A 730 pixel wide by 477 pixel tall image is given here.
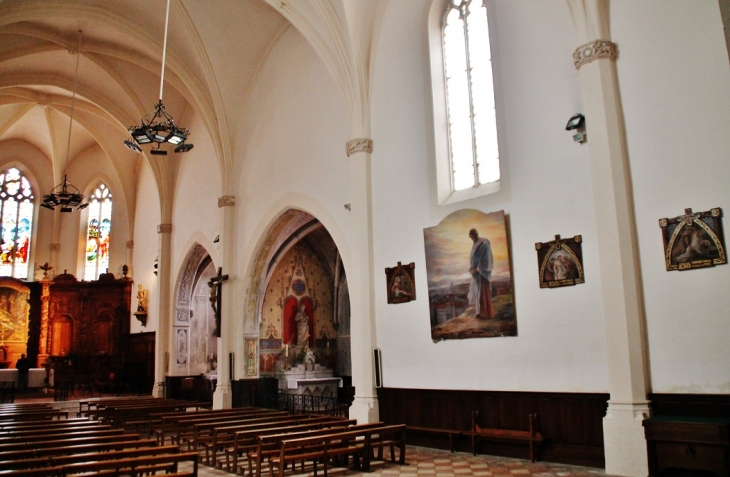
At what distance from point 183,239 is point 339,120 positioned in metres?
9.80

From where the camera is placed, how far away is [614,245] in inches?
347

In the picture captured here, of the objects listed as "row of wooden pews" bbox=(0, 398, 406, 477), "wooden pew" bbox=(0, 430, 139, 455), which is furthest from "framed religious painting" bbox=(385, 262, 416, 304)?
"wooden pew" bbox=(0, 430, 139, 455)

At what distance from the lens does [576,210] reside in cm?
966

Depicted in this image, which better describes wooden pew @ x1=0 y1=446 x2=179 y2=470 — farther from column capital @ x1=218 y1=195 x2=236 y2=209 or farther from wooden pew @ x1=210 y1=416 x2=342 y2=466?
column capital @ x1=218 y1=195 x2=236 y2=209

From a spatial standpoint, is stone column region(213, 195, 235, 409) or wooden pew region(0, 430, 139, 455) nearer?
wooden pew region(0, 430, 139, 455)

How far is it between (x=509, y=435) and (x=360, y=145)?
22.2ft

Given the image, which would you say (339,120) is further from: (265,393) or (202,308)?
(202,308)

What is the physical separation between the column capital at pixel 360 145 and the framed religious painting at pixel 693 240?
6608 mm

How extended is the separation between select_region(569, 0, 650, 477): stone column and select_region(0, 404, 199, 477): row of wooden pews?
5.63 metres

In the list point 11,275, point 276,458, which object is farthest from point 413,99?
point 11,275

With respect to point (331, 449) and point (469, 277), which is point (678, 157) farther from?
point (331, 449)

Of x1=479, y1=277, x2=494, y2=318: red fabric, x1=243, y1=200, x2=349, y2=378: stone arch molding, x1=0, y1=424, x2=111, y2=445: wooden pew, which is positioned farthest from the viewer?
x1=243, y1=200, x2=349, y2=378: stone arch molding

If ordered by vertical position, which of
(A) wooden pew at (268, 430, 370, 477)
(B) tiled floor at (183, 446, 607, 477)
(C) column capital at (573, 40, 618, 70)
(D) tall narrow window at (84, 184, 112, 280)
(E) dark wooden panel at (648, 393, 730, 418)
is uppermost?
(D) tall narrow window at (84, 184, 112, 280)

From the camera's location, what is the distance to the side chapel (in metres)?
8.52
